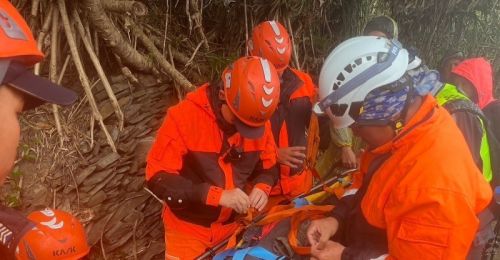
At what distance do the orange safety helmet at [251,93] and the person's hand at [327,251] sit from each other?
3.18 ft

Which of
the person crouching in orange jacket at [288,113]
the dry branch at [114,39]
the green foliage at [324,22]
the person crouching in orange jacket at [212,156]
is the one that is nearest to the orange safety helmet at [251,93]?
the person crouching in orange jacket at [212,156]

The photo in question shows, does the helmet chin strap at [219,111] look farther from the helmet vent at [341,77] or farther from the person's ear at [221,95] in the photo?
the helmet vent at [341,77]

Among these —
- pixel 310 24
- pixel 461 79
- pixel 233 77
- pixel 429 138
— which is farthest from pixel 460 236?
pixel 310 24

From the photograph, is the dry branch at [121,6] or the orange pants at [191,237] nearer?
the orange pants at [191,237]

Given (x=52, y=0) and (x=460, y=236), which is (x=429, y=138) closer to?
(x=460, y=236)

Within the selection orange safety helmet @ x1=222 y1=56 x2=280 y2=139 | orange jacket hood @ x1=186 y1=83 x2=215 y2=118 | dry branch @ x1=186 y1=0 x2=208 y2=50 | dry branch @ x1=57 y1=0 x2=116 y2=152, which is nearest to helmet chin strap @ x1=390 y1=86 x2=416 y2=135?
orange safety helmet @ x1=222 y1=56 x2=280 y2=139

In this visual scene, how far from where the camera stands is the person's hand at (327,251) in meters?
2.50

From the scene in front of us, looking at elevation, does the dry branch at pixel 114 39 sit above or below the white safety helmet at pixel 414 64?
below

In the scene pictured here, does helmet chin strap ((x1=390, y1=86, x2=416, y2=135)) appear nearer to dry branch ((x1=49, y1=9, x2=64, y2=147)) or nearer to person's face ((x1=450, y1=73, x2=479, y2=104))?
person's face ((x1=450, y1=73, x2=479, y2=104))

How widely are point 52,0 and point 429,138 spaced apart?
4.41 meters

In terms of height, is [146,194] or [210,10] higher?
[210,10]

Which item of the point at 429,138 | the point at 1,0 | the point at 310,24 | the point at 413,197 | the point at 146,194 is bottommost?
the point at 146,194

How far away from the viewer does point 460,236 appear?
2.08m

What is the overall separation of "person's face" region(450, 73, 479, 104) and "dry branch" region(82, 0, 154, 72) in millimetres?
3399
